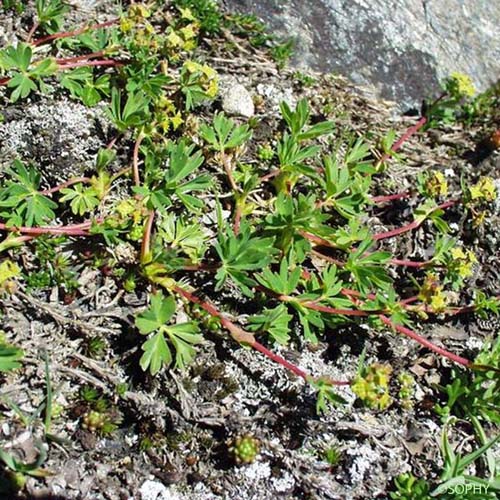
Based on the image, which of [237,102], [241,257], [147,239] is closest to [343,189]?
[241,257]

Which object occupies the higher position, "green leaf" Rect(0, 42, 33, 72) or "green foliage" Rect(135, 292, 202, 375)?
"green leaf" Rect(0, 42, 33, 72)

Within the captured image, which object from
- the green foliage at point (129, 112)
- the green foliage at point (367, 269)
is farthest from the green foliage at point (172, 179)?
the green foliage at point (367, 269)

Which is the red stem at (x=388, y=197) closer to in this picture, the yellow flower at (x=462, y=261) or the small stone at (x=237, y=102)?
the yellow flower at (x=462, y=261)

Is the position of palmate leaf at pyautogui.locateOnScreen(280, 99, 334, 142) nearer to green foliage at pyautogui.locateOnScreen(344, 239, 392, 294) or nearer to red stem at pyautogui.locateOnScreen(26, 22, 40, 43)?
green foliage at pyautogui.locateOnScreen(344, 239, 392, 294)

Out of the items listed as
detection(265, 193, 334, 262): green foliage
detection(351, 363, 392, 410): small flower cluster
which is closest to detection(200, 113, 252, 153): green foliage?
detection(265, 193, 334, 262): green foliage

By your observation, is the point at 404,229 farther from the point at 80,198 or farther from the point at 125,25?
the point at 125,25

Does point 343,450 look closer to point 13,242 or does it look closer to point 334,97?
point 13,242
